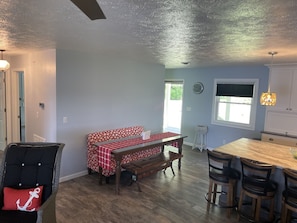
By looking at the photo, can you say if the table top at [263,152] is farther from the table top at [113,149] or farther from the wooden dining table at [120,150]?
the table top at [113,149]

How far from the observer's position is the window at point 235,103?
5.82m

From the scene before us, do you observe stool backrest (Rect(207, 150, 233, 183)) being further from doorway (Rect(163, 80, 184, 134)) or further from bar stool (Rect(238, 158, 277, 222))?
doorway (Rect(163, 80, 184, 134))

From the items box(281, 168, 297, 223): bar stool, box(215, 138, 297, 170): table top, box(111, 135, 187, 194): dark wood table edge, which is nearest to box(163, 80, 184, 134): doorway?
box(111, 135, 187, 194): dark wood table edge

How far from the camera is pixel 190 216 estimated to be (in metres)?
3.17

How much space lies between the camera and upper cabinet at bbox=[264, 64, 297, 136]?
4.96 m

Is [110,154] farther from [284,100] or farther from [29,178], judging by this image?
[284,100]

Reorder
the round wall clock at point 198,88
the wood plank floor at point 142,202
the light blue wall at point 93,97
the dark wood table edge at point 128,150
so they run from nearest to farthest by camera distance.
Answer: the wood plank floor at point 142,202 < the dark wood table edge at point 128,150 < the light blue wall at point 93,97 < the round wall clock at point 198,88

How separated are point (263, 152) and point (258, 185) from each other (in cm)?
77

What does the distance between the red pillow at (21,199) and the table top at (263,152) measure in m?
2.56

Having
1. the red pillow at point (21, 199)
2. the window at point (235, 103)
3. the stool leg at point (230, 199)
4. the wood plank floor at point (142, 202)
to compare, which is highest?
the window at point (235, 103)

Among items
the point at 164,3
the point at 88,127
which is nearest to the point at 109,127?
the point at 88,127

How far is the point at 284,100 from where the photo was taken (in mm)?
5094

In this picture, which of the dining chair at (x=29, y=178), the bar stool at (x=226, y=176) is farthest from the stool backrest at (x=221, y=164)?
the dining chair at (x=29, y=178)

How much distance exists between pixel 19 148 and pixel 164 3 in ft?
7.28
